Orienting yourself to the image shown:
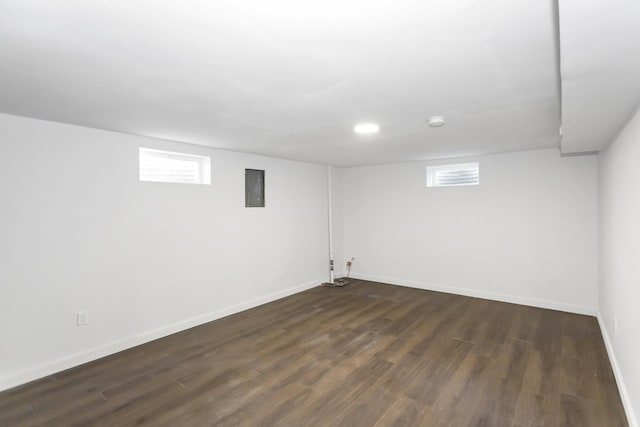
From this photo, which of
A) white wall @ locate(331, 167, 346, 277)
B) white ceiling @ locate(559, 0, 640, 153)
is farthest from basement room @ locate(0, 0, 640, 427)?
white wall @ locate(331, 167, 346, 277)

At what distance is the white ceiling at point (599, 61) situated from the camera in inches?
37.1

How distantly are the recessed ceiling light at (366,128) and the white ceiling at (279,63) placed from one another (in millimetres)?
118

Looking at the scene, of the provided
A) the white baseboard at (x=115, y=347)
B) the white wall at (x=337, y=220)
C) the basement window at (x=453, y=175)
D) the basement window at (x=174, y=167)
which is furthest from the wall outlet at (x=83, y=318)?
the basement window at (x=453, y=175)

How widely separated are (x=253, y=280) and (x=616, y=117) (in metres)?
4.15

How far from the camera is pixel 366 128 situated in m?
3.00

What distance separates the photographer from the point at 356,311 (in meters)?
4.36

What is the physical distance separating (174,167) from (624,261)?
4.35 meters

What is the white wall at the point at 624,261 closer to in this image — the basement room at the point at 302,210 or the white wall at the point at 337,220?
the basement room at the point at 302,210

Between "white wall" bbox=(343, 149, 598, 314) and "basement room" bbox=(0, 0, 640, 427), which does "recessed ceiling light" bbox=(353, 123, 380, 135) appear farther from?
"white wall" bbox=(343, 149, 598, 314)

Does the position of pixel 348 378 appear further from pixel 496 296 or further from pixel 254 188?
pixel 496 296

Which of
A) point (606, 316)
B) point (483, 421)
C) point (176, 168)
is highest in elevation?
point (176, 168)

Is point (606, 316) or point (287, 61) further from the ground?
point (287, 61)

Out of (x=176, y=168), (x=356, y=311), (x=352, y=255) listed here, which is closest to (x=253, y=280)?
(x=356, y=311)

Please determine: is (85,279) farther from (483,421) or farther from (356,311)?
(483,421)
